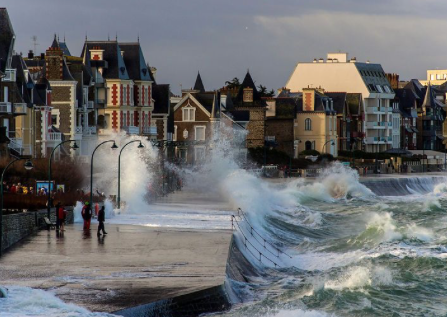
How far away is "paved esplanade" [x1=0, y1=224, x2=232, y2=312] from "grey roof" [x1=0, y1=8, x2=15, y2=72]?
736 inches

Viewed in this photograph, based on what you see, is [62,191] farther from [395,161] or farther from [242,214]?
[395,161]

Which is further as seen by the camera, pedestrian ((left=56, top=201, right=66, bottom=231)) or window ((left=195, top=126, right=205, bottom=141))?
window ((left=195, top=126, right=205, bottom=141))

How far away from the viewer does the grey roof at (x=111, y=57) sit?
76.8 metres

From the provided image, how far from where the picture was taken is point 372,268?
38.0 m

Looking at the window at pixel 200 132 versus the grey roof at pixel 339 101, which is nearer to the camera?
the window at pixel 200 132

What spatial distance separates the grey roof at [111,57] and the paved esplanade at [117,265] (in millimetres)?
35489

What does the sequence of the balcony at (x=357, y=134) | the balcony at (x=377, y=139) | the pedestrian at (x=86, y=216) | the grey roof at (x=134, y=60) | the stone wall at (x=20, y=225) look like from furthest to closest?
the balcony at (x=377, y=139) → the balcony at (x=357, y=134) → the grey roof at (x=134, y=60) → the pedestrian at (x=86, y=216) → the stone wall at (x=20, y=225)

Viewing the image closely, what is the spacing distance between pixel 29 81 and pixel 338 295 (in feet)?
119

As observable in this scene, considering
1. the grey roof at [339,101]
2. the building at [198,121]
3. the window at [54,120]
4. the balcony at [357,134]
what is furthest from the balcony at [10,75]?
the balcony at [357,134]

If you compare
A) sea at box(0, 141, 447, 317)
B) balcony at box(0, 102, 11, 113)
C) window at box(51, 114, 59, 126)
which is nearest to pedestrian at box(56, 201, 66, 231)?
sea at box(0, 141, 447, 317)

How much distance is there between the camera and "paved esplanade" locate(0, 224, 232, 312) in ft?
90.5

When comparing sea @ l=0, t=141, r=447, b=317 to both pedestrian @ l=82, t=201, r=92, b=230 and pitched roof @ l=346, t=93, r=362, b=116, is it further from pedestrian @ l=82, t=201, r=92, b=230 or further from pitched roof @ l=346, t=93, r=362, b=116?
pitched roof @ l=346, t=93, r=362, b=116

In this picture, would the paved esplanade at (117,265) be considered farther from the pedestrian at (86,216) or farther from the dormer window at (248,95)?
the dormer window at (248,95)

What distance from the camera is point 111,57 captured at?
77.8 metres
